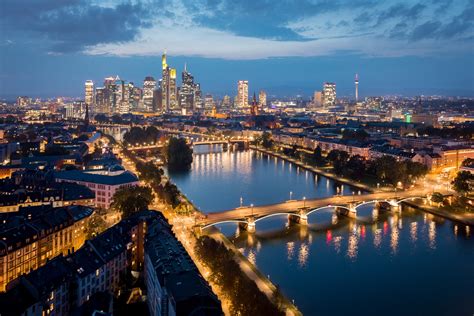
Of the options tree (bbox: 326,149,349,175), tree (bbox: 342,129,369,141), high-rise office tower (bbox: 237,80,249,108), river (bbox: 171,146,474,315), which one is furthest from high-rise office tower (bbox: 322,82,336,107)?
river (bbox: 171,146,474,315)

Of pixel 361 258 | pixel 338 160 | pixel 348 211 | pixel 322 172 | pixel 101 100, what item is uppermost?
pixel 101 100

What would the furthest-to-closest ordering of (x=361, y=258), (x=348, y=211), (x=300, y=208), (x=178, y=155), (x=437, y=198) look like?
1. (x=178, y=155)
2. (x=437, y=198)
3. (x=348, y=211)
4. (x=300, y=208)
5. (x=361, y=258)

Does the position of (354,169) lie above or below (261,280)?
above

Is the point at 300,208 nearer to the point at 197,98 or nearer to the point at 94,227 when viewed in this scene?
the point at 94,227

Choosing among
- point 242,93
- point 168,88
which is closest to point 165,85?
point 168,88

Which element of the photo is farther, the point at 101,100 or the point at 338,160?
the point at 101,100

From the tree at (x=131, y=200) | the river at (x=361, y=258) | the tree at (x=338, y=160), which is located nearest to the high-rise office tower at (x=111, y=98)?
the tree at (x=338, y=160)

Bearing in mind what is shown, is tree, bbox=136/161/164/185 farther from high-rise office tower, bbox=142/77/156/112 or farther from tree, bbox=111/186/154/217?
high-rise office tower, bbox=142/77/156/112
